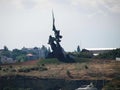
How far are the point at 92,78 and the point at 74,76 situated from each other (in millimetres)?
4391

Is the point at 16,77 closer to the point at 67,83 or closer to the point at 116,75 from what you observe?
the point at 67,83

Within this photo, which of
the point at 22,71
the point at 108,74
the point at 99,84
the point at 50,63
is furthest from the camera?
the point at 50,63

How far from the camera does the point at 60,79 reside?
3376 inches

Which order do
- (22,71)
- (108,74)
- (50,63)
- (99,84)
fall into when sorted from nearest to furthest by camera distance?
(99,84) → (108,74) → (22,71) → (50,63)

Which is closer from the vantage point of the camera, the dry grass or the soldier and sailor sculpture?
the dry grass

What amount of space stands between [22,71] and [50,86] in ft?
42.9

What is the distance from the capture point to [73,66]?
100125 mm

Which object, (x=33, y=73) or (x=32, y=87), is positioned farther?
(x=33, y=73)

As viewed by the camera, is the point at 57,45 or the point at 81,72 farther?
the point at 57,45

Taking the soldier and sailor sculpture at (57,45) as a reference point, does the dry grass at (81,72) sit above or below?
below

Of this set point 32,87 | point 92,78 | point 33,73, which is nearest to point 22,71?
point 33,73

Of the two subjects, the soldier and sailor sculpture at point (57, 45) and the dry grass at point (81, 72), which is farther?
the soldier and sailor sculpture at point (57, 45)

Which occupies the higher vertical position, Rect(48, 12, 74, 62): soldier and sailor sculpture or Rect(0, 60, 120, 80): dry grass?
Rect(48, 12, 74, 62): soldier and sailor sculpture

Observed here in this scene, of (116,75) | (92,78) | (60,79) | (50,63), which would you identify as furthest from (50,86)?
(50,63)
